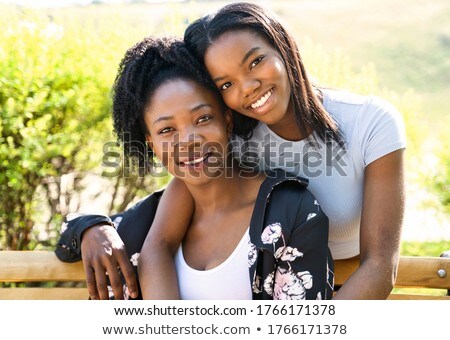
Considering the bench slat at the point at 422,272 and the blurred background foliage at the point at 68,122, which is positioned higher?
the blurred background foliage at the point at 68,122

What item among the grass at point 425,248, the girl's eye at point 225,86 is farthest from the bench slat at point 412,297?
the grass at point 425,248

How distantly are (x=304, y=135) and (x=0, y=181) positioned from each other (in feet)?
7.34

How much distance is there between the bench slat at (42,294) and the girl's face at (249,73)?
1.14m

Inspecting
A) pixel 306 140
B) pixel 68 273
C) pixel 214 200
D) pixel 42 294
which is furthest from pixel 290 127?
pixel 42 294

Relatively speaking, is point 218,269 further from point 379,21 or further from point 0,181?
point 379,21

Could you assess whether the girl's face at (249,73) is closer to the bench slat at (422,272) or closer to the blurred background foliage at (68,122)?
the bench slat at (422,272)

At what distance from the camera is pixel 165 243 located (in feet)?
9.35

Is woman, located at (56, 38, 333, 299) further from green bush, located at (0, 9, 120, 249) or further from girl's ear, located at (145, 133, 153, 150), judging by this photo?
green bush, located at (0, 9, 120, 249)

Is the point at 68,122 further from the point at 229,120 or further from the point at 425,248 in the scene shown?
the point at 425,248

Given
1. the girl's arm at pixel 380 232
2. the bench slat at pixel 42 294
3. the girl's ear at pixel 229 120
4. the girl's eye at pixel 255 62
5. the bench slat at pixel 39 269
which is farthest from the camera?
the bench slat at pixel 42 294

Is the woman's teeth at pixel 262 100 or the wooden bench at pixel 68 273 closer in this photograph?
the woman's teeth at pixel 262 100

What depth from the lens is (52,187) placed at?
15.0 ft

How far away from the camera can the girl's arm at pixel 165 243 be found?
9.00 feet
